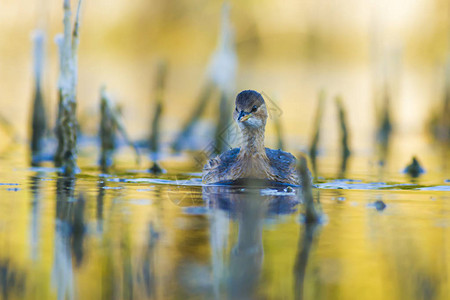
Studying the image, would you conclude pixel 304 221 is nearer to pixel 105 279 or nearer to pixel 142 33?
pixel 105 279

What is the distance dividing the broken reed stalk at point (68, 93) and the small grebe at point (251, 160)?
5.55ft

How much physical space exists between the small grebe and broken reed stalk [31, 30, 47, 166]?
4.18m

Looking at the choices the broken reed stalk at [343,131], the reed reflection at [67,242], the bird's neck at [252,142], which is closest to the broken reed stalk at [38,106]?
the bird's neck at [252,142]

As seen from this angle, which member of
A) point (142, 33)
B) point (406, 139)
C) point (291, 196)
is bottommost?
point (291, 196)

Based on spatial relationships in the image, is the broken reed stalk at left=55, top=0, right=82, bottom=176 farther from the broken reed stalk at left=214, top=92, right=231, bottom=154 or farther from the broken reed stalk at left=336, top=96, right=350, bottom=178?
the broken reed stalk at left=336, top=96, right=350, bottom=178

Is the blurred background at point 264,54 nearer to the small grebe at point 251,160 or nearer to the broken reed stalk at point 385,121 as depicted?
the broken reed stalk at point 385,121

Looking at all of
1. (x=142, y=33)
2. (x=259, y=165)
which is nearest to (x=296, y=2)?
(x=142, y=33)

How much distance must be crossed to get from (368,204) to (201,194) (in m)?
1.84

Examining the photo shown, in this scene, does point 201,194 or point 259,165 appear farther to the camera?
point 259,165

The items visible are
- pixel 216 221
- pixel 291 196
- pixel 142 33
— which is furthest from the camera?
pixel 142 33

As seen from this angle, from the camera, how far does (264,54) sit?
137 ft

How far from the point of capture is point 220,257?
17.9 feet

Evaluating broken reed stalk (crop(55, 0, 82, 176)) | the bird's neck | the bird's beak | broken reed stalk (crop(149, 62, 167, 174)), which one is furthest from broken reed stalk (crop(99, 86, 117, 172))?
the bird's beak

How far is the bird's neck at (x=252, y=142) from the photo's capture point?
980cm
